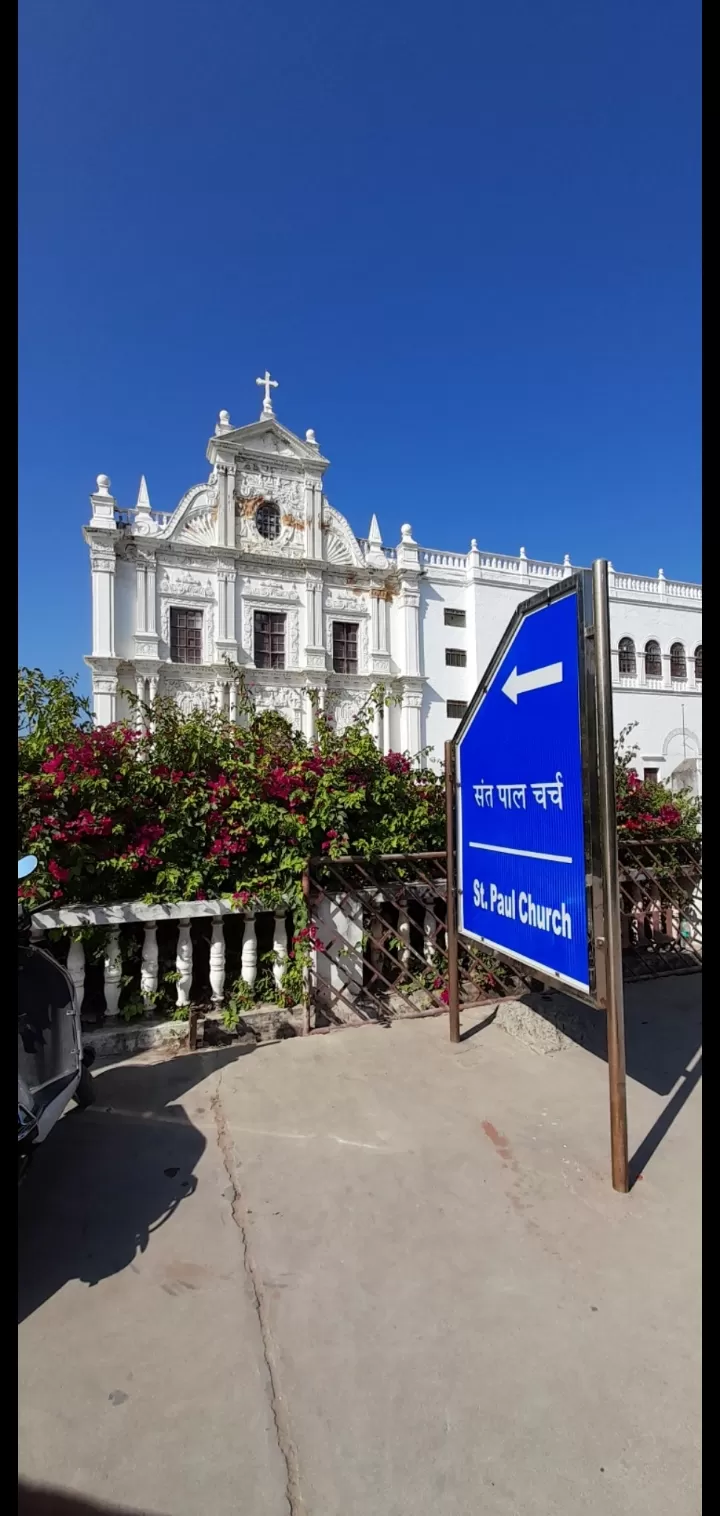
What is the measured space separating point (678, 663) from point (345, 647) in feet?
49.2

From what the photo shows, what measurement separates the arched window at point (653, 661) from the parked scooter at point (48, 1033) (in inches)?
1033

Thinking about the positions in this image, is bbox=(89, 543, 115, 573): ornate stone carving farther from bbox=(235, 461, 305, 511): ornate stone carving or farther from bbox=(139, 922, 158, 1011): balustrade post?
bbox=(139, 922, 158, 1011): balustrade post

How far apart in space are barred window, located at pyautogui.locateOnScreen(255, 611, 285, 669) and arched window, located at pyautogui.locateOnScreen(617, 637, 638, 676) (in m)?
14.2

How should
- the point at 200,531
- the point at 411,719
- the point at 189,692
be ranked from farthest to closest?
the point at 411,719 < the point at 200,531 < the point at 189,692

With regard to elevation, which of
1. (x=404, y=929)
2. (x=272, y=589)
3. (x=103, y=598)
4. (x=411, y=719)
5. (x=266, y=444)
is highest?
(x=266, y=444)

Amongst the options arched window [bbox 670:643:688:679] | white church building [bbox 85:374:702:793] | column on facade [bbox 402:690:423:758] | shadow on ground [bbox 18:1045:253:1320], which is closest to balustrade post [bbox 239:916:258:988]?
shadow on ground [bbox 18:1045:253:1320]

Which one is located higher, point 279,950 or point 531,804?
point 531,804

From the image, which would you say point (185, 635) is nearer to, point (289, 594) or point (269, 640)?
point (269, 640)

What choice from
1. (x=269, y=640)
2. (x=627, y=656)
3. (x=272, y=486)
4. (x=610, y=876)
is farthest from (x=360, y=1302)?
(x=627, y=656)

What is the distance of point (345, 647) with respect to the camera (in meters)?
20.7

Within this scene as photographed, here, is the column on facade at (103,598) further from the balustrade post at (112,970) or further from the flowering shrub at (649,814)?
the flowering shrub at (649,814)

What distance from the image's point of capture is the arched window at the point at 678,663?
2486 centimetres

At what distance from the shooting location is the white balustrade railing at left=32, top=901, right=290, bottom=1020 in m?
3.07

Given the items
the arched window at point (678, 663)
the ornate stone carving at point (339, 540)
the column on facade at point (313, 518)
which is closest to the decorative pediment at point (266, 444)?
the column on facade at point (313, 518)
